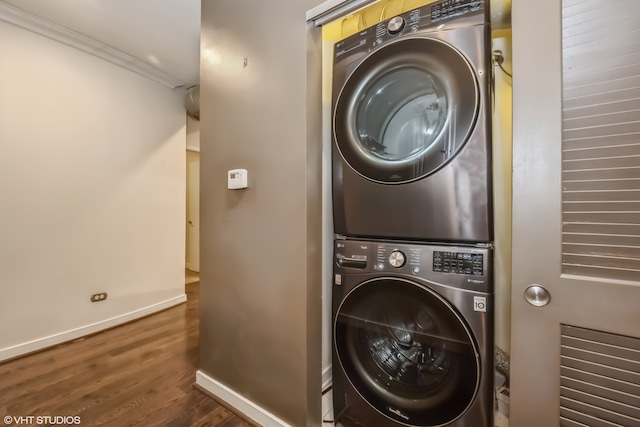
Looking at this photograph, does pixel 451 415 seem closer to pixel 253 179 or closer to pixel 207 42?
pixel 253 179

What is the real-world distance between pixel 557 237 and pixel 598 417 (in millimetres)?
494

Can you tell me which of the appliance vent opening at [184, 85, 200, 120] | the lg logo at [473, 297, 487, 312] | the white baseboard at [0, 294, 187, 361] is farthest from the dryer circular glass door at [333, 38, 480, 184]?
the white baseboard at [0, 294, 187, 361]

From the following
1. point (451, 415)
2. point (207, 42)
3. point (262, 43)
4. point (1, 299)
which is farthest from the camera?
point (1, 299)

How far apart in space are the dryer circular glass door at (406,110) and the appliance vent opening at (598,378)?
656 mm

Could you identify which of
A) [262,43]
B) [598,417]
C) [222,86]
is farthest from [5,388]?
[598,417]

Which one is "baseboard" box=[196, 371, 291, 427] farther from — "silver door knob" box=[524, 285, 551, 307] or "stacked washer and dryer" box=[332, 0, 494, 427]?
"silver door knob" box=[524, 285, 551, 307]

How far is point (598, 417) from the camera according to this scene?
698 millimetres

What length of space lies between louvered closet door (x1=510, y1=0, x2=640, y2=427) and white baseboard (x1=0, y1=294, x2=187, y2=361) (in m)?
A: 3.23

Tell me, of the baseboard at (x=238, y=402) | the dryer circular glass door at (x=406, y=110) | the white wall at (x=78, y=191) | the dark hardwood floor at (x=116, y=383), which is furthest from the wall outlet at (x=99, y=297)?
the dryer circular glass door at (x=406, y=110)

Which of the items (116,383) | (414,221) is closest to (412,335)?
(414,221)

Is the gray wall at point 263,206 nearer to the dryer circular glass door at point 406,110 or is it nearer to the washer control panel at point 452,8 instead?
the dryer circular glass door at point 406,110

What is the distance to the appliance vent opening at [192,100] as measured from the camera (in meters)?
2.89

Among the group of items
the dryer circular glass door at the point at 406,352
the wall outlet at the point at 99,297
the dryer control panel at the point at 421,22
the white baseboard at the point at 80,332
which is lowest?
the white baseboard at the point at 80,332

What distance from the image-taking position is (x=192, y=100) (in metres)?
2.93
